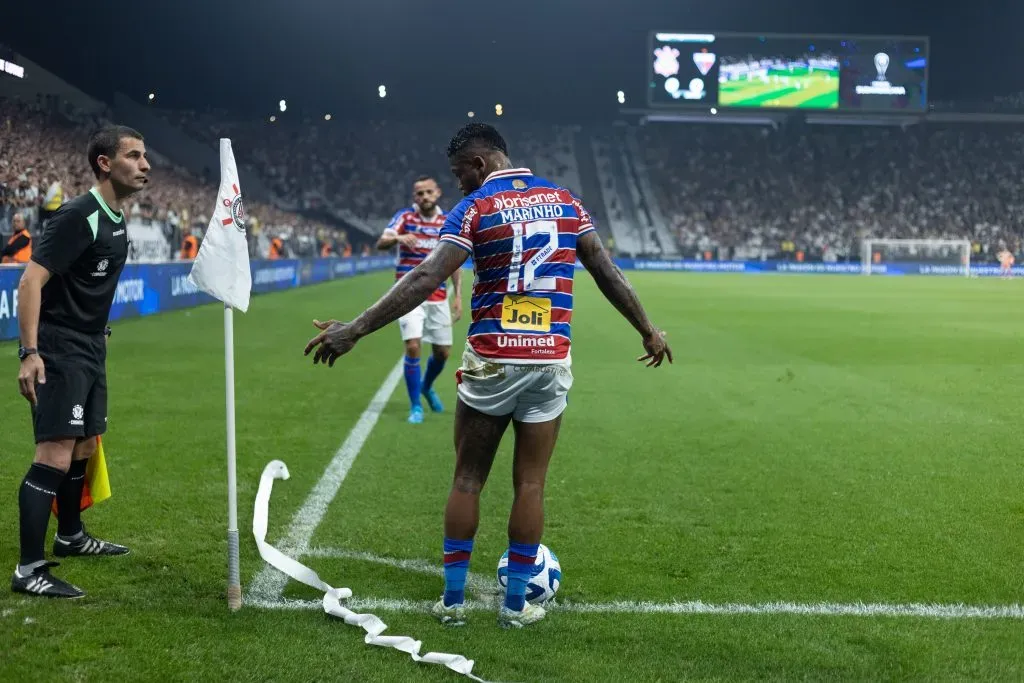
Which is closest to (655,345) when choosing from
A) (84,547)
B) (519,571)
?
(519,571)

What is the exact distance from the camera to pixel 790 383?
12.3m

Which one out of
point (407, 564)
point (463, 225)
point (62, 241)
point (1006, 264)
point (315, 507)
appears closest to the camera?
point (463, 225)

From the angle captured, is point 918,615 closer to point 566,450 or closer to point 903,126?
point 566,450

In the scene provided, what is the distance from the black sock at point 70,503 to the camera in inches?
203

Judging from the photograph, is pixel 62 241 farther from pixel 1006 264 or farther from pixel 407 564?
pixel 1006 264

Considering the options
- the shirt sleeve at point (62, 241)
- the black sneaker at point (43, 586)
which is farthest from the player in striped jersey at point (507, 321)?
the black sneaker at point (43, 586)

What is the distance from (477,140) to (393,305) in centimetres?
86

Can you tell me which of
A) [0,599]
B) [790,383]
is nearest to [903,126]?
[790,383]

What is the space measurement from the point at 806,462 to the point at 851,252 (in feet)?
187

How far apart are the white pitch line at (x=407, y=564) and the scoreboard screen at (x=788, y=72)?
2026 inches

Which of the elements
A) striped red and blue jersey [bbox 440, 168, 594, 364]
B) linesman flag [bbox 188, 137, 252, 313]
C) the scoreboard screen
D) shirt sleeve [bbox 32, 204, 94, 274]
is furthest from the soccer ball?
the scoreboard screen

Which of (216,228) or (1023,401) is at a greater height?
(216,228)

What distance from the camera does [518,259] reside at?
14.0ft

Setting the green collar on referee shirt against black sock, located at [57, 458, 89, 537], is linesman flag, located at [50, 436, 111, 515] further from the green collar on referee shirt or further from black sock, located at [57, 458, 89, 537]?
the green collar on referee shirt
